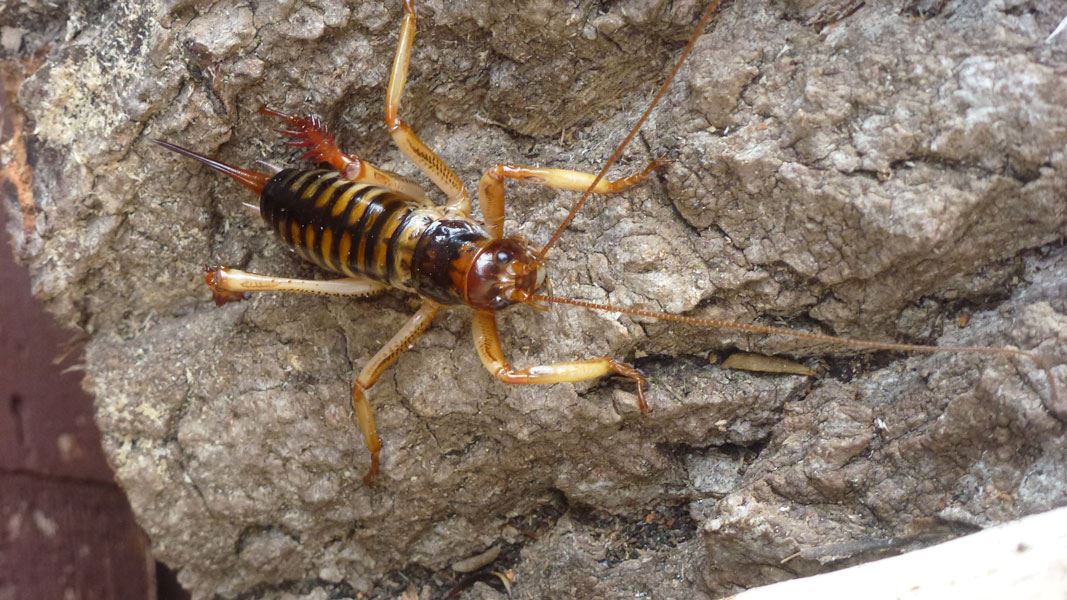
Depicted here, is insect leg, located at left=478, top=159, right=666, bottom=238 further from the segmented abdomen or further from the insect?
the segmented abdomen

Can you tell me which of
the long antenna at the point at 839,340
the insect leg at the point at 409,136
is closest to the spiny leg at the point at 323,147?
the insect leg at the point at 409,136

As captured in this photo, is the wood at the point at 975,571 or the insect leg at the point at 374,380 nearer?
the wood at the point at 975,571

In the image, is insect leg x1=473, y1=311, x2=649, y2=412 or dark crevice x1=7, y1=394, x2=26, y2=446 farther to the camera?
dark crevice x1=7, y1=394, x2=26, y2=446

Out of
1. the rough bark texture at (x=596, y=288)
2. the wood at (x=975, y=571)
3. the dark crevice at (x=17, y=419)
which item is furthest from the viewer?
the dark crevice at (x=17, y=419)

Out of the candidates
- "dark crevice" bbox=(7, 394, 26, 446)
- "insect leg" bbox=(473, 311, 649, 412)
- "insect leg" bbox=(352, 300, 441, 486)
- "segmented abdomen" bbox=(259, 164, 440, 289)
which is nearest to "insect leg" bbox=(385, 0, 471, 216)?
"segmented abdomen" bbox=(259, 164, 440, 289)

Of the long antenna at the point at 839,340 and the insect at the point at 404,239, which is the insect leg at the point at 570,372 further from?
the long antenna at the point at 839,340

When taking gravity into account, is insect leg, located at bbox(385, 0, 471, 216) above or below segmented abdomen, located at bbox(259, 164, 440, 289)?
above

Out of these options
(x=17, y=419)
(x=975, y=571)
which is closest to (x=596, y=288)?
(x=975, y=571)

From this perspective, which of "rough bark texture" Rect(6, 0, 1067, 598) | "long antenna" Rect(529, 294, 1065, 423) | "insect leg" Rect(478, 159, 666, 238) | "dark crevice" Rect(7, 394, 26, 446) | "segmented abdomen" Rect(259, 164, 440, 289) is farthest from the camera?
"dark crevice" Rect(7, 394, 26, 446)
